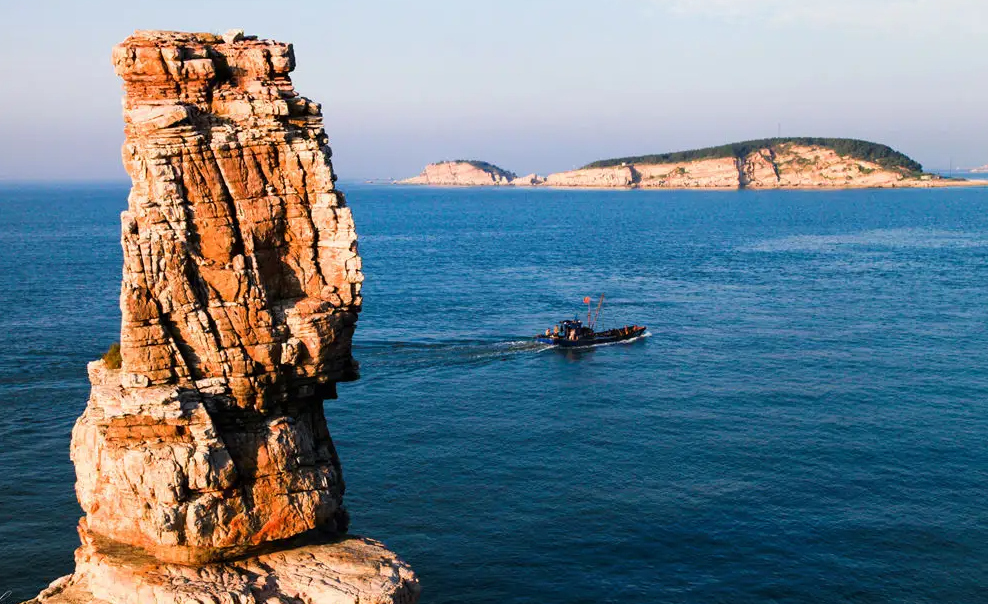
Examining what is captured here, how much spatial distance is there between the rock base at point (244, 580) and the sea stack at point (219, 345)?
0.06m

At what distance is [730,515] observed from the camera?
51969mm

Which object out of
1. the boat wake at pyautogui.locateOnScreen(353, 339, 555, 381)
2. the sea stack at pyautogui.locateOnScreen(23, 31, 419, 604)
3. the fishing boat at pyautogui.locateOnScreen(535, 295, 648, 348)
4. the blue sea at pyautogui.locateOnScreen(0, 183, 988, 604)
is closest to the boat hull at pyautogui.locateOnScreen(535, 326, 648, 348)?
the fishing boat at pyautogui.locateOnScreen(535, 295, 648, 348)

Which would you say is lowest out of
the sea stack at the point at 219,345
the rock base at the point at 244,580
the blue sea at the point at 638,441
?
the blue sea at the point at 638,441

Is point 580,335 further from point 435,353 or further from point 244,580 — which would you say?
point 244,580

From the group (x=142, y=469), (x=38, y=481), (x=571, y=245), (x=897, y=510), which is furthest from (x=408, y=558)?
(x=571, y=245)

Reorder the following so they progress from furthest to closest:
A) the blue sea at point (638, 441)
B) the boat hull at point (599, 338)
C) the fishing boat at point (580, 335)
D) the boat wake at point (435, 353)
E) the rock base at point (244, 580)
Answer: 1. the fishing boat at point (580, 335)
2. the boat hull at point (599, 338)
3. the boat wake at point (435, 353)
4. the blue sea at point (638, 441)
5. the rock base at point (244, 580)

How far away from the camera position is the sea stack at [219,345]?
27.3 meters

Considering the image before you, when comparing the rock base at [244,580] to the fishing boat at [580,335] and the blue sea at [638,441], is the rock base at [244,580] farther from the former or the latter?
the fishing boat at [580,335]

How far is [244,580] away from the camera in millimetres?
28078

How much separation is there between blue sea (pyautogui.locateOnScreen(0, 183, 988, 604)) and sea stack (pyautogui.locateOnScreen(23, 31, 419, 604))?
55.4 feet

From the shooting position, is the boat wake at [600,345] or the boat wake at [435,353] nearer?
the boat wake at [435,353]

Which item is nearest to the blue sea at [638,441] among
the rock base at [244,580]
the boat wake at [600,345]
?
the boat wake at [600,345]

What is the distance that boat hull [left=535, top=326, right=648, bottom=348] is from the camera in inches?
3730

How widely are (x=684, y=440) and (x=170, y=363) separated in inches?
1732
